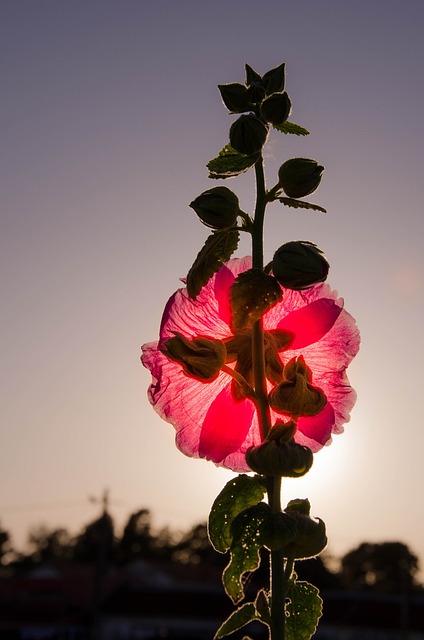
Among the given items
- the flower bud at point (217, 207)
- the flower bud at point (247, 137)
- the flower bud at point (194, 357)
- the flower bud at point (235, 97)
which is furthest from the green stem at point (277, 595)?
the flower bud at point (235, 97)

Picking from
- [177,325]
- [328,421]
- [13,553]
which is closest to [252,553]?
[328,421]

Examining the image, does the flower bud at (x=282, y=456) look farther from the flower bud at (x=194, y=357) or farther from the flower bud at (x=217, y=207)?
the flower bud at (x=217, y=207)

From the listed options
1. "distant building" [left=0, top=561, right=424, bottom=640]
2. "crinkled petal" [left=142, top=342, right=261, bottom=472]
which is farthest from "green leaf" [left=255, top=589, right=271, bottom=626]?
"distant building" [left=0, top=561, right=424, bottom=640]

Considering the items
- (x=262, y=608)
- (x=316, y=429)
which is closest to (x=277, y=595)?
(x=262, y=608)

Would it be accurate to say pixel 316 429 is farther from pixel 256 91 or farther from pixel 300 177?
pixel 256 91

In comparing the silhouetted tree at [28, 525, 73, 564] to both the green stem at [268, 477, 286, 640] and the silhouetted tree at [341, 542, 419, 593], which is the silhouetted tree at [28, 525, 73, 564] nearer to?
the silhouetted tree at [341, 542, 419, 593]

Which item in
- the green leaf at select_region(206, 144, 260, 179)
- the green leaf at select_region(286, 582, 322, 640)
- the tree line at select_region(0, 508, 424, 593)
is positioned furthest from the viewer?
the tree line at select_region(0, 508, 424, 593)

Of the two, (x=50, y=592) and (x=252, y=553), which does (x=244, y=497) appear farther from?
(x=50, y=592)
